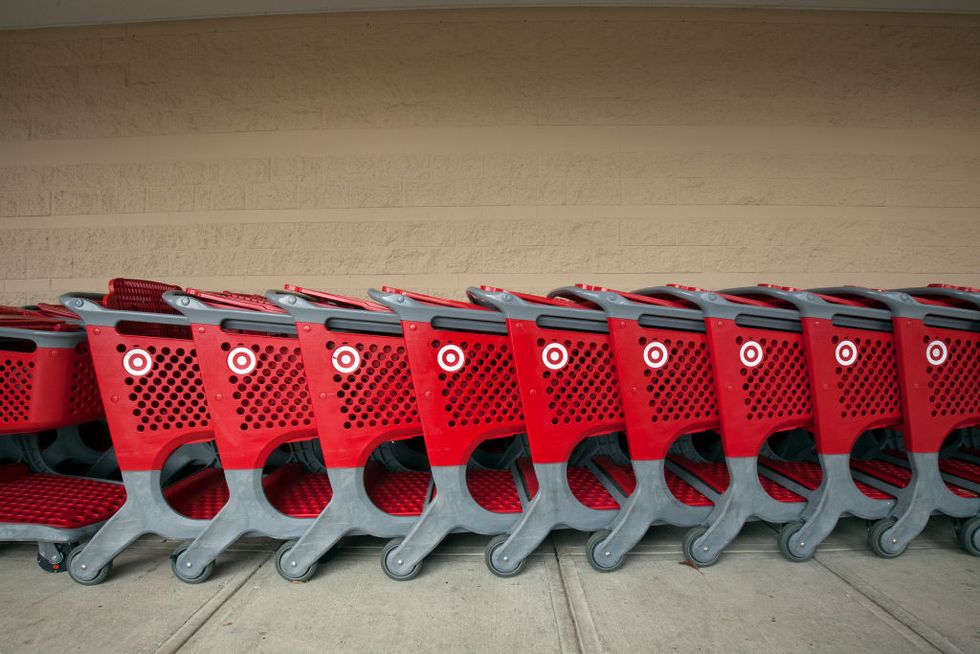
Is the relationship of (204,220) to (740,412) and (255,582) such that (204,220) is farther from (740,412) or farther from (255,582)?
(740,412)

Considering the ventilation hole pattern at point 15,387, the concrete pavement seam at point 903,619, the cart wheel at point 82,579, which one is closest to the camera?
the concrete pavement seam at point 903,619

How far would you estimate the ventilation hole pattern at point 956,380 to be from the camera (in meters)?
2.01

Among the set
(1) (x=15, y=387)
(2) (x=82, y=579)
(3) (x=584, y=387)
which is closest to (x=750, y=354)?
(3) (x=584, y=387)

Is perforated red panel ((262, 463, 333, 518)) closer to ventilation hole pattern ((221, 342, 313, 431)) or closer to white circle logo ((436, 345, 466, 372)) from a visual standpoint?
ventilation hole pattern ((221, 342, 313, 431))

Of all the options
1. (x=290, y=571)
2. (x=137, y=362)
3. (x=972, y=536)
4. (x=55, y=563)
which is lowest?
(x=972, y=536)

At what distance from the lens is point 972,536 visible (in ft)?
6.53

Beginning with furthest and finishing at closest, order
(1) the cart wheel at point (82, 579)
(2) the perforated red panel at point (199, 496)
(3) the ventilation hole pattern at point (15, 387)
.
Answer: (3) the ventilation hole pattern at point (15, 387)
(2) the perforated red panel at point (199, 496)
(1) the cart wheel at point (82, 579)

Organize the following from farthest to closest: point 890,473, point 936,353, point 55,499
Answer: point 890,473, point 55,499, point 936,353

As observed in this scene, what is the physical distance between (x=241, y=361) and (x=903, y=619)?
2.27m

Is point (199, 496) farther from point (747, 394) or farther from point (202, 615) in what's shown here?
point (747, 394)

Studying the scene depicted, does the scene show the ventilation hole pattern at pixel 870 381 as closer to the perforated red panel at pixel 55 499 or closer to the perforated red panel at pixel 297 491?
the perforated red panel at pixel 297 491

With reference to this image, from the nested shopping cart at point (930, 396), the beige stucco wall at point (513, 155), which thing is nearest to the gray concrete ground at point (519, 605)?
the nested shopping cart at point (930, 396)

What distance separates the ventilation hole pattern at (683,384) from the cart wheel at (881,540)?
2.41ft

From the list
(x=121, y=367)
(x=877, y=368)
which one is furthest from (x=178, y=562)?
(x=877, y=368)
